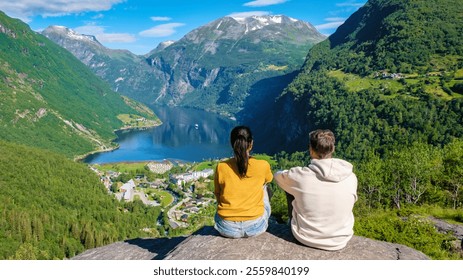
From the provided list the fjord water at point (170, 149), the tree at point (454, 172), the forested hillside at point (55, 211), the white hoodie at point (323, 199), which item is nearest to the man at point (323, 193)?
the white hoodie at point (323, 199)

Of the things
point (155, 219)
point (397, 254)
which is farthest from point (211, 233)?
point (155, 219)

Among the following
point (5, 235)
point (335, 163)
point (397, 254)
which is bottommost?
point (5, 235)

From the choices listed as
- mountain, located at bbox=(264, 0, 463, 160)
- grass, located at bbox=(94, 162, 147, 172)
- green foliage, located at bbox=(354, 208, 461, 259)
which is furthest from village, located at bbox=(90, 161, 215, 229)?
green foliage, located at bbox=(354, 208, 461, 259)

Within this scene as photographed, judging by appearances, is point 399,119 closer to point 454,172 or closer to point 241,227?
point 454,172

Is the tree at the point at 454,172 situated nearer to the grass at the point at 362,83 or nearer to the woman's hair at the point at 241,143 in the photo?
the woman's hair at the point at 241,143

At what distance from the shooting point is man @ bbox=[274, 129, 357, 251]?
6.76 metres

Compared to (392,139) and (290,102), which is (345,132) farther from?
(290,102)

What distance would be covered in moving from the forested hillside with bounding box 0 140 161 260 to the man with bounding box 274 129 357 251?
48359 millimetres

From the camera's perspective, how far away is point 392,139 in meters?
99.1

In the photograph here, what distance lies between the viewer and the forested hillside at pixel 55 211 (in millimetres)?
63406

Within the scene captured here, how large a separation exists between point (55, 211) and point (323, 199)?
85.4m

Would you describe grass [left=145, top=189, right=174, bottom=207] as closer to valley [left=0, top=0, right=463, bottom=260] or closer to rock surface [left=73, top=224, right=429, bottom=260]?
valley [left=0, top=0, right=463, bottom=260]

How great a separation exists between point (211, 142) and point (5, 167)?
314ft

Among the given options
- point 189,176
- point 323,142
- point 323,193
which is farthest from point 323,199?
point 189,176
